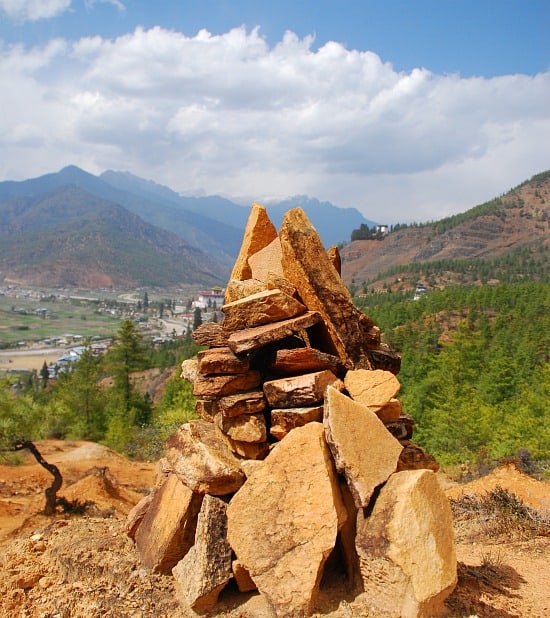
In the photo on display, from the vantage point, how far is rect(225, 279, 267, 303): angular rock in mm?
8820

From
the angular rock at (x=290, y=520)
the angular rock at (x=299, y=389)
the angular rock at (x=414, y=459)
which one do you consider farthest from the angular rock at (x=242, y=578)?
the angular rock at (x=414, y=459)

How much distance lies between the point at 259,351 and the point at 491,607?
4665mm

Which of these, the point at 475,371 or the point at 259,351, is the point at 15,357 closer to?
the point at 475,371

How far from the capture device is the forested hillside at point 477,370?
→ 88.4 ft

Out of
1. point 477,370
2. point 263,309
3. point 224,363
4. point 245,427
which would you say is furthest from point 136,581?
point 477,370

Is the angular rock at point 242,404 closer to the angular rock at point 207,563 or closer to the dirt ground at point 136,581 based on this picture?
the angular rock at point 207,563

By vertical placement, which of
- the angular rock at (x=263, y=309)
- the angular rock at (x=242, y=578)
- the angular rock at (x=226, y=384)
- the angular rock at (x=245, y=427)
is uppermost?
the angular rock at (x=263, y=309)

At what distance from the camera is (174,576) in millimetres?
7082

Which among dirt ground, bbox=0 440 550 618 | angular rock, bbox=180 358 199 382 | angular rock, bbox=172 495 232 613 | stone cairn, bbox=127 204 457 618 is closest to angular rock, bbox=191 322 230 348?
stone cairn, bbox=127 204 457 618

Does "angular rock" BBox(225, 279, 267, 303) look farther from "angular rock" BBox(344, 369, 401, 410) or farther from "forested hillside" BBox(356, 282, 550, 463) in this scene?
"forested hillside" BBox(356, 282, 550, 463)

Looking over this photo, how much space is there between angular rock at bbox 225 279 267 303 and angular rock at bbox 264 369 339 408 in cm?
197

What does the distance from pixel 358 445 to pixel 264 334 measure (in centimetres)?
206

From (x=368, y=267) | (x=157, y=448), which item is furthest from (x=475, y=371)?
(x=368, y=267)

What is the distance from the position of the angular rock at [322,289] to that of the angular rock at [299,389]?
852 mm
